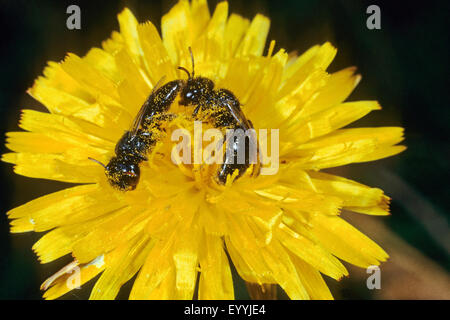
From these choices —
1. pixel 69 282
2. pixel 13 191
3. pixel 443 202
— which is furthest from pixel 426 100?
pixel 13 191

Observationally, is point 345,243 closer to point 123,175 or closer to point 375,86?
point 123,175

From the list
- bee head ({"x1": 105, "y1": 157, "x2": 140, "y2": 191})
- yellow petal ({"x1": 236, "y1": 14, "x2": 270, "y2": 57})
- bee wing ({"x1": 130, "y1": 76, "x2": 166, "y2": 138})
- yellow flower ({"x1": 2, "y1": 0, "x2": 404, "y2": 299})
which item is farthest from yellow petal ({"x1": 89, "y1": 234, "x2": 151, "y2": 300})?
yellow petal ({"x1": 236, "y1": 14, "x2": 270, "y2": 57})

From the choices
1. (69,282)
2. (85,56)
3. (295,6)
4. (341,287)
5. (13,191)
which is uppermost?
(295,6)

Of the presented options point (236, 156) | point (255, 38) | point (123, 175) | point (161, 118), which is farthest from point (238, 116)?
point (255, 38)

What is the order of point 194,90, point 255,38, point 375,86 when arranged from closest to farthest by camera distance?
1. point 194,90
2. point 255,38
3. point 375,86

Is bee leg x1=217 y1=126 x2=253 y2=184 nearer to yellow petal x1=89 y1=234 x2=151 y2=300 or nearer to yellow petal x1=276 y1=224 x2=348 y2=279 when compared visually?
yellow petal x1=276 y1=224 x2=348 y2=279

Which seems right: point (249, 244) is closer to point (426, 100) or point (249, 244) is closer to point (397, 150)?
point (397, 150)

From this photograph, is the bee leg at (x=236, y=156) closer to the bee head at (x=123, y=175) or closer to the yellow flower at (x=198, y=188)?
the yellow flower at (x=198, y=188)
